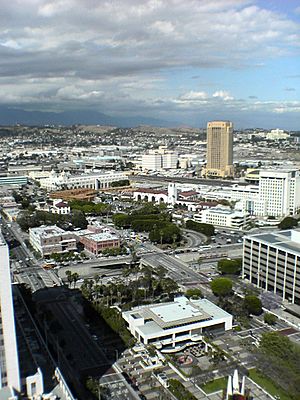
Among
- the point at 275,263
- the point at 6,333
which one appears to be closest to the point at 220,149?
the point at 275,263

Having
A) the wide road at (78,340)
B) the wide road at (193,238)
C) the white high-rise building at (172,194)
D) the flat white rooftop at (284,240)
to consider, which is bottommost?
the wide road at (78,340)

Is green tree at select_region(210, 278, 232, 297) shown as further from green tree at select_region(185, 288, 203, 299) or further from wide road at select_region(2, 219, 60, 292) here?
wide road at select_region(2, 219, 60, 292)

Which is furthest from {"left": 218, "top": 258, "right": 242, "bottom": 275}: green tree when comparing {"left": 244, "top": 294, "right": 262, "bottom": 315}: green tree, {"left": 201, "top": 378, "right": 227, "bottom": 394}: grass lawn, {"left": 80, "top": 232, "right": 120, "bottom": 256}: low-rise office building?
{"left": 201, "top": 378, "right": 227, "bottom": 394}: grass lawn

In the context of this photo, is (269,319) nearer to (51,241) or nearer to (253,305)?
(253,305)

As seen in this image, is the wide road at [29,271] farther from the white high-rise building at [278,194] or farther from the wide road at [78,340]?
the white high-rise building at [278,194]

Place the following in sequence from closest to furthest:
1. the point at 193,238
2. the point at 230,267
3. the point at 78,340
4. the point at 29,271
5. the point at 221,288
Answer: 1. the point at 78,340
2. the point at 221,288
3. the point at 230,267
4. the point at 29,271
5. the point at 193,238

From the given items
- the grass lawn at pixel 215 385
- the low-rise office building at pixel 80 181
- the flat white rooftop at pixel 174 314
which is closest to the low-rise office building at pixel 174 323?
the flat white rooftop at pixel 174 314
